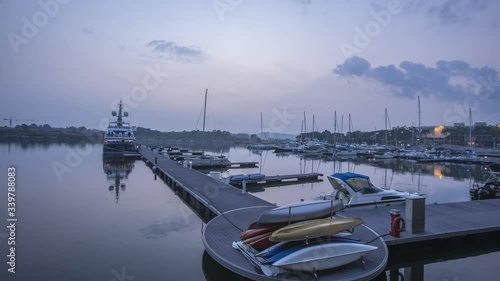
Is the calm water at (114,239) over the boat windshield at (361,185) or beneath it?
beneath

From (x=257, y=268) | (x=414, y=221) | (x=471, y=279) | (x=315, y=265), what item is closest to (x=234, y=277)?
(x=257, y=268)

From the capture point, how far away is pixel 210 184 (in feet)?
61.1

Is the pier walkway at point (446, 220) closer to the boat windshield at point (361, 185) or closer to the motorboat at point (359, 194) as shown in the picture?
the motorboat at point (359, 194)

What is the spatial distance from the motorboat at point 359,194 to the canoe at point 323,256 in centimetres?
554

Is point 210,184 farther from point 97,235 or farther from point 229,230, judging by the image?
point 229,230

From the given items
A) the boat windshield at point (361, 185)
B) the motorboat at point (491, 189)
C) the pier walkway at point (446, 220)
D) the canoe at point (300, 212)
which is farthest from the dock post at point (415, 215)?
the motorboat at point (491, 189)

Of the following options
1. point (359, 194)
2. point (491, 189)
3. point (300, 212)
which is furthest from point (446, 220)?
point (491, 189)

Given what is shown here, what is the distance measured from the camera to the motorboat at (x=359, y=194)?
12.2 metres

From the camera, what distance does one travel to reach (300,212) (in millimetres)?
7262

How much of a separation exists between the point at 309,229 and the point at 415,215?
4.33 meters

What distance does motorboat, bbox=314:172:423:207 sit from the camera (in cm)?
1218

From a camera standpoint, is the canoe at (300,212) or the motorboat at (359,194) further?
the motorboat at (359,194)

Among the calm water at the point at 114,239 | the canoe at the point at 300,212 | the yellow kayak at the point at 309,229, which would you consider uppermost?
the canoe at the point at 300,212

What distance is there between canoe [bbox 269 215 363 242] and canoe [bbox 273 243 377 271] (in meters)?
0.26
